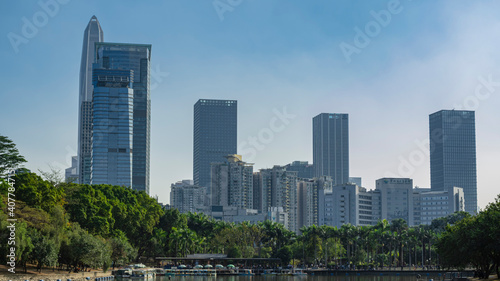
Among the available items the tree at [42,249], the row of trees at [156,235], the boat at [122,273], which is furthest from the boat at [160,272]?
the tree at [42,249]

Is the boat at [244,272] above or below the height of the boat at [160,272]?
below

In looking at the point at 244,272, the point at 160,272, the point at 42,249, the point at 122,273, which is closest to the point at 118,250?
the point at 122,273

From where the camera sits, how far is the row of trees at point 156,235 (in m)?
77.6

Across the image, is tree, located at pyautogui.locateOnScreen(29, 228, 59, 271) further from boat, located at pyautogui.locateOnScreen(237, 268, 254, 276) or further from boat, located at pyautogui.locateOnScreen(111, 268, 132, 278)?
boat, located at pyautogui.locateOnScreen(237, 268, 254, 276)

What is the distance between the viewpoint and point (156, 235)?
136250mm

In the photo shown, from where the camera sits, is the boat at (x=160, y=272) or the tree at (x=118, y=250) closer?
the tree at (x=118, y=250)

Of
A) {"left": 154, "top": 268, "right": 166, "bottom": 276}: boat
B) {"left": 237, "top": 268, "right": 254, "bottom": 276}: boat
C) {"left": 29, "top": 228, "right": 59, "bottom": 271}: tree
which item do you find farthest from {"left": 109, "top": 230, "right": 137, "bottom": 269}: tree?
{"left": 237, "top": 268, "right": 254, "bottom": 276}: boat

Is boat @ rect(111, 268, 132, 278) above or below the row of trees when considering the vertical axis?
below

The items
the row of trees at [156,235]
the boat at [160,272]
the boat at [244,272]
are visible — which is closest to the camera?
the row of trees at [156,235]

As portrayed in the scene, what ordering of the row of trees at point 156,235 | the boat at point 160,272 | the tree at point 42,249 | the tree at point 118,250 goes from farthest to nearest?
the boat at point 160,272
the tree at point 118,250
the row of trees at point 156,235
the tree at point 42,249

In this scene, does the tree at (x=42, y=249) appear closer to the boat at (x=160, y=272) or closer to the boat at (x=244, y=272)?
the boat at (x=160, y=272)

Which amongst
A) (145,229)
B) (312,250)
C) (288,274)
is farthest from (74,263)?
(312,250)

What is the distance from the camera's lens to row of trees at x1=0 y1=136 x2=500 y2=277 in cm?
A: 7756

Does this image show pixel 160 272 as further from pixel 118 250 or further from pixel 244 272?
pixel 244 272
